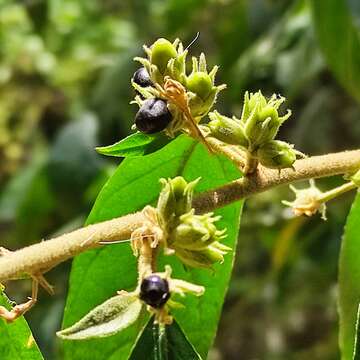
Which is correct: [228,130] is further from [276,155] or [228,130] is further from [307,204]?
[307,204]

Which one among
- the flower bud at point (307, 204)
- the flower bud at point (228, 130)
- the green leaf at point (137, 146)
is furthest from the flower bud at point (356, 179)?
the green leaf at point (137, 146)

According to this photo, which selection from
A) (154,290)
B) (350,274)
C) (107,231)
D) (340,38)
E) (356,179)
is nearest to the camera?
(154,290)

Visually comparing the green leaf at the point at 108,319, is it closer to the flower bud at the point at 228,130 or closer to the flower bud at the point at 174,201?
the flower bud at the point at 174,201

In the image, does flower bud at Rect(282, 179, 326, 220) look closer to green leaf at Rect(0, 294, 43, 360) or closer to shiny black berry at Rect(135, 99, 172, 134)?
shiny black berry at Rect(135, 99, 172, 134)

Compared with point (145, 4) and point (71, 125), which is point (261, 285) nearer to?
point (71, 125)

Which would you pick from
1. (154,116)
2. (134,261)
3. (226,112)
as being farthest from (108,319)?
(226,112)

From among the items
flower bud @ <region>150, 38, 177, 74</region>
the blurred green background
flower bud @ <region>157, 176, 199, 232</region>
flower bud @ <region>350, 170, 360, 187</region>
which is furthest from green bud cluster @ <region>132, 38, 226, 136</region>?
the blurred green background
